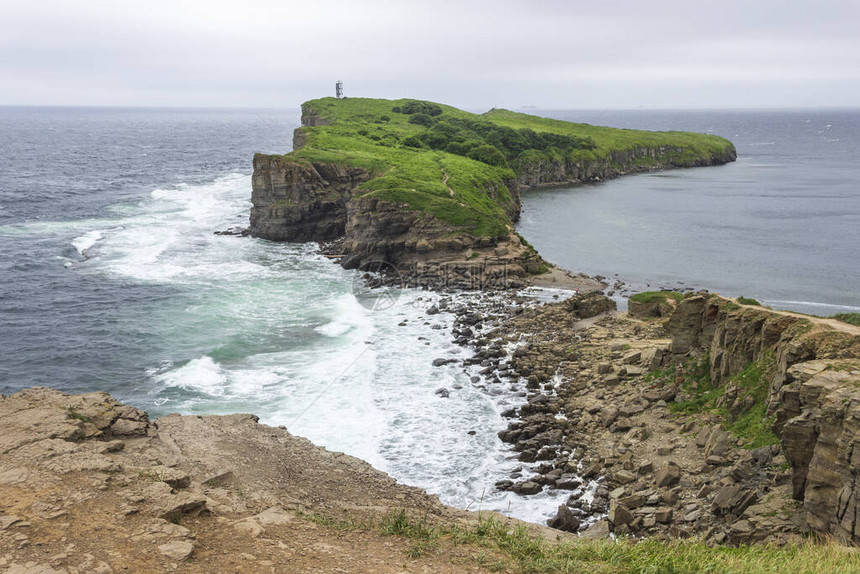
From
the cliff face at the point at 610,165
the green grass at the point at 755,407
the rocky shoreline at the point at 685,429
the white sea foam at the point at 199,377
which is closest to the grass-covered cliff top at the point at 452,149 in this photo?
the cliff face at the point at 610,165

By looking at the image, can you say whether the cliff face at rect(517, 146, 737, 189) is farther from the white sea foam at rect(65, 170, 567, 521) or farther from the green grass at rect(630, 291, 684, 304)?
the green grass at rect(630, 291, 684, 304)

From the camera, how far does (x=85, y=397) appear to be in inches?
873

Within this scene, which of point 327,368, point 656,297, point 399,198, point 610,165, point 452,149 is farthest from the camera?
point 610,165

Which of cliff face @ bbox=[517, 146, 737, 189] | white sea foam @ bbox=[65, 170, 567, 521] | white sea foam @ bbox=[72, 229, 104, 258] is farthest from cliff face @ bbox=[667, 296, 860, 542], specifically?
cliff face @ bbox=[517, 146, 737, 189]

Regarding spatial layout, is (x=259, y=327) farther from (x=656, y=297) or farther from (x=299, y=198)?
(x=299, y=198)

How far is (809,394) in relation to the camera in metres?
19.8

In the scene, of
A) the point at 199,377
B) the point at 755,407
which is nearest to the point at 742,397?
the point at 755,407

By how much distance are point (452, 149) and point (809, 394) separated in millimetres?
91559

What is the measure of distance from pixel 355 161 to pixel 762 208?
6832cm

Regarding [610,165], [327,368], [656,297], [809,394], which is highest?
[610,165]

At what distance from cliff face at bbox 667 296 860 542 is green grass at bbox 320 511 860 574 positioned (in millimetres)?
1901

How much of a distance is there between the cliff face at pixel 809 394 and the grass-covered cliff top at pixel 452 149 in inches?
1593

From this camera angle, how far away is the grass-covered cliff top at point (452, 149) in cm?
7250

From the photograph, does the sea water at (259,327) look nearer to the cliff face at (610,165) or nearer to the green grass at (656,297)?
the green grass at (656,297)
